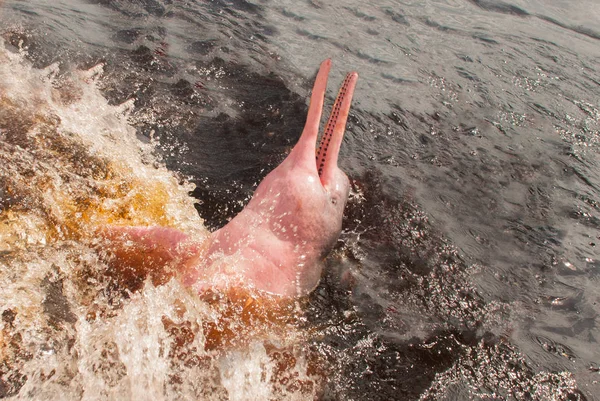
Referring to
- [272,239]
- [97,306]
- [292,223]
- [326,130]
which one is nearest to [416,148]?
[326,130]

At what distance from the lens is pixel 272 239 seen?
4.04m

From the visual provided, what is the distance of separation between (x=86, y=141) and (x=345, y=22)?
4.42 metres

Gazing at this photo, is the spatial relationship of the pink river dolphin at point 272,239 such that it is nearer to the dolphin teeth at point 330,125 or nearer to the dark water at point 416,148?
the dolphin teeth at point 330,125

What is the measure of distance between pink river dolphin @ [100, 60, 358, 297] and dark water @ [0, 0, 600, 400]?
37 centimetres

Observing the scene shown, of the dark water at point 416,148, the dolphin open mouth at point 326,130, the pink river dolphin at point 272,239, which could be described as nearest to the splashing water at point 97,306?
the pink river dolphin at point 272,239

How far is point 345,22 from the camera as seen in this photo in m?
7.82

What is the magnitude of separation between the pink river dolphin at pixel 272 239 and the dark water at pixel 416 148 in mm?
374

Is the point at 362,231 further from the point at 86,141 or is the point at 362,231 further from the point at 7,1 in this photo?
the point at 7,1

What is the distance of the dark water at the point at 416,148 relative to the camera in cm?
403

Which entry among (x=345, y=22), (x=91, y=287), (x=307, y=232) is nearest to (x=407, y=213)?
(x=307, y=232)

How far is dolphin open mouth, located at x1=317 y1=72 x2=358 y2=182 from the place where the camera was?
13.6ft

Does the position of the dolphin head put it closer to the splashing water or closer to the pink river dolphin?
the pink river dolphin

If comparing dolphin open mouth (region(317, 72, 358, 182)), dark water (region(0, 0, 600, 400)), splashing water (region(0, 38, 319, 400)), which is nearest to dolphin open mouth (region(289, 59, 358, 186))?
dolphin open mouth (region(317, 72, 358, 182))

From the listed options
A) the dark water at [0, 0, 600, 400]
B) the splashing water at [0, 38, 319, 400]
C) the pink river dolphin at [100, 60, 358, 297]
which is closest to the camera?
the splashing water at [0, 38, 319, 400]
